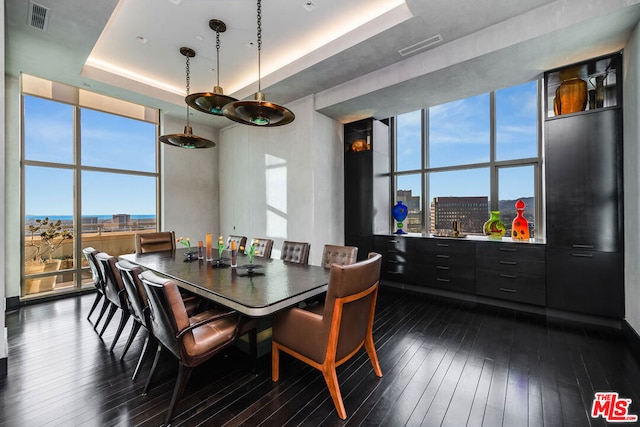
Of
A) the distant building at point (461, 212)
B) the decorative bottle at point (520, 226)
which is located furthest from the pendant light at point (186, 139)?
the decorative bottle at point (520, 226)

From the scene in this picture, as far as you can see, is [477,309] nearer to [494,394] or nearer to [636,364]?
[636,364]

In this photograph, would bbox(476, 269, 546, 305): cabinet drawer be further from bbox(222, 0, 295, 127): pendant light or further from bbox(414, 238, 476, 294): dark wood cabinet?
bbox(222, 0, 295, 127): pendant light

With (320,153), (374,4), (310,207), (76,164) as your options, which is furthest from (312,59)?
(76,164)

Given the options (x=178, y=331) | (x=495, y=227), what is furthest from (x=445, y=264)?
(x=178, y=331)

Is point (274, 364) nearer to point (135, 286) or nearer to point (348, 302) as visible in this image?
point (348, 302)

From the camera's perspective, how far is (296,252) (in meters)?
3.40

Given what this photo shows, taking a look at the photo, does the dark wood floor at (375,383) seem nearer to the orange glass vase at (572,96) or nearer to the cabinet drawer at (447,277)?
the cabinet drawer at (447,277)

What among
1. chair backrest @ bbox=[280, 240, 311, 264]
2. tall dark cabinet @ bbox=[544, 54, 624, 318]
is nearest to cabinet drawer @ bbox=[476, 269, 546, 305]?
tall dark cabinet @ bbox=[544, 54, 624, 318]

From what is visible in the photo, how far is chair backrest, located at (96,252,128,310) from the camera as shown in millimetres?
2473

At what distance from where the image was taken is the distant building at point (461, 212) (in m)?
4.42

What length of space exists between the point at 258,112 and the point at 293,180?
2.41 meters

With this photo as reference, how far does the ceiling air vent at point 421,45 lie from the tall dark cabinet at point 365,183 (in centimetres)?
167

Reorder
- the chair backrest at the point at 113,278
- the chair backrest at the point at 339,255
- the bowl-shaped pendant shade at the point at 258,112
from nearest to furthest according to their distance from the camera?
1. the bowl-shaped pendant shade at the point at 258,112
2. the chair backrest at the point at 113,278
3. the chair backrest at the point at 339,255

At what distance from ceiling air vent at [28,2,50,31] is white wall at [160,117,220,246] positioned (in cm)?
275
